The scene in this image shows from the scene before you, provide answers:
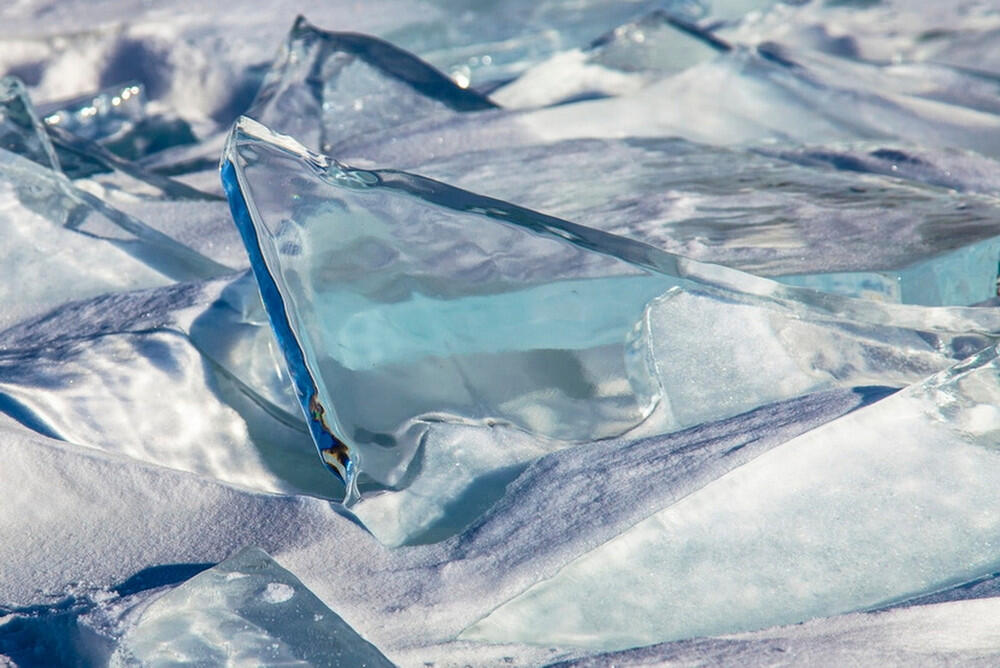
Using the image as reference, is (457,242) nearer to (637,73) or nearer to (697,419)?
(697,419)

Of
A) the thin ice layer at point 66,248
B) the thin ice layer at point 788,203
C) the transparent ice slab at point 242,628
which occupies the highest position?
the thin ice layer at point 788,203

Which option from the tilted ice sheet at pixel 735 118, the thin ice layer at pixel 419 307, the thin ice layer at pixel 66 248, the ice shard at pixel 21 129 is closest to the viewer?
the thin ice layer at pixel 419 307

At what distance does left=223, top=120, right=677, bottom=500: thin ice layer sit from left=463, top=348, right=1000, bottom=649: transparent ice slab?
208 millimetres

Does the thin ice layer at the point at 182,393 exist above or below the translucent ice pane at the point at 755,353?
below

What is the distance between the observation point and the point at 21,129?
5.80 feet

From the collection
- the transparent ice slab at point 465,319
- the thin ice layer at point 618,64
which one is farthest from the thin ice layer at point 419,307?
the thin ice layer at point 618,64

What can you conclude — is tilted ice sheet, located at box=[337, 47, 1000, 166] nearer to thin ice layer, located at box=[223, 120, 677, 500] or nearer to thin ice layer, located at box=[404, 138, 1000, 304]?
thin ice layer, located at box=[404, 138, 1000, 304]

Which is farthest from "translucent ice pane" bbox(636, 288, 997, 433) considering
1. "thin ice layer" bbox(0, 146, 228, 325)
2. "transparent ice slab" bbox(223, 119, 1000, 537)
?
"thin ice layer" bbox(0, 146, 228, 325)

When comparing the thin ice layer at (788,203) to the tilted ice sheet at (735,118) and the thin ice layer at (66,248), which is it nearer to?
the tilted ice sheet at (735,118)

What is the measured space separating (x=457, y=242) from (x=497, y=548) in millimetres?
362

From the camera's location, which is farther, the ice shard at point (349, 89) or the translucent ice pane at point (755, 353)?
the ice shard at point (349, 89)

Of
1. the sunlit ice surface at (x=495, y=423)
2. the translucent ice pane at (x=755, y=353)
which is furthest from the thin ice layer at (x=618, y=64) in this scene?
the translucent ice pane at (x=755, y=353)

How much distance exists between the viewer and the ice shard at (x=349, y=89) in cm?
229

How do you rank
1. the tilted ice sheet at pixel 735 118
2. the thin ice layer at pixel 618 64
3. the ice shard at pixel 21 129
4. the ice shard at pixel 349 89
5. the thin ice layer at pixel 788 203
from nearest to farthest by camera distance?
1. the thin ice layer at pixel 788 203
2. the ice shard at pixel 21 129
3. the tilted ice sheet at pixel 735 118
4. the ice shard at pixel 349 89
5. the thin ice layer at pixel 618 64
